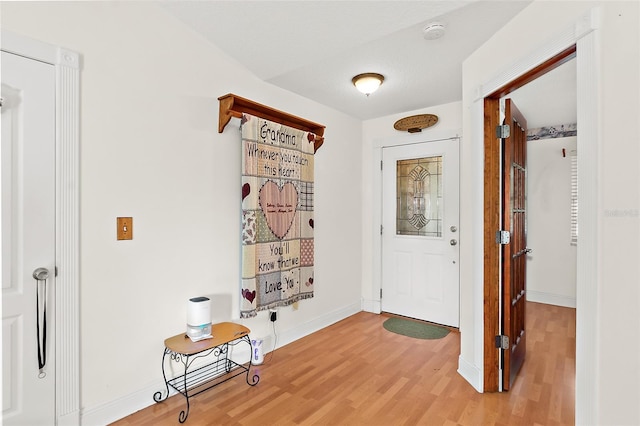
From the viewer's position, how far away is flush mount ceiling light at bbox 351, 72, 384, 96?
112 inches

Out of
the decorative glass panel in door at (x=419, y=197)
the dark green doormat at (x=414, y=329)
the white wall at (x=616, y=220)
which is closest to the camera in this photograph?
the white wall at (x=616, y=220)

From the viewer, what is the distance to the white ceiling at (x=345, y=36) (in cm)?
202

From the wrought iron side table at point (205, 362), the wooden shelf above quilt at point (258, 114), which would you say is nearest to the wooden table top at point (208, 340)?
the wrought iron side table at point (205, 362)

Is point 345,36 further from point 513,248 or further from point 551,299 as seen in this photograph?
point 551,299

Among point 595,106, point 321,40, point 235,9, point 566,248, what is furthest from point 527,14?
point 566,248

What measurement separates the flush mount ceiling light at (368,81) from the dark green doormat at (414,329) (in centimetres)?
241

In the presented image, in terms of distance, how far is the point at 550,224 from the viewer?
461 centimetres

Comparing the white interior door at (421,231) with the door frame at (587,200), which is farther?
the white interior door at (421,231)

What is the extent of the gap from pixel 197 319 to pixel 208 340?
0.16 m

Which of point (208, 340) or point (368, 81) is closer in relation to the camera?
point (208, 340)

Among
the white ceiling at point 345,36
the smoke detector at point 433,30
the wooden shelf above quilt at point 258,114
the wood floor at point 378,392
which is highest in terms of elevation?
the white ceiling at point 345,36

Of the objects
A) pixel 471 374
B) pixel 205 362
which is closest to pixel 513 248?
pixel 471 374

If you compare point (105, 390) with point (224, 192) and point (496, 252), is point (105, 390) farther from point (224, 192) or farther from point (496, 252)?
point (496, 252)

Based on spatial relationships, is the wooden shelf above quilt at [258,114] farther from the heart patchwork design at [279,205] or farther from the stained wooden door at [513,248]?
the stained wooden door at [513,248]
